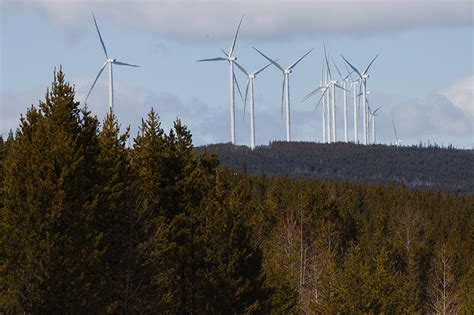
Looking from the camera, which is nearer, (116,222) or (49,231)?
(49,231)

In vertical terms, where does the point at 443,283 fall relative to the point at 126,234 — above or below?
below

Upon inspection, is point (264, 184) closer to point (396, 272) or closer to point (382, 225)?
point (382, 225)

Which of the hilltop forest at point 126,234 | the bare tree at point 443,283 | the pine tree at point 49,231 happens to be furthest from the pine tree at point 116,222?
the bare tree at point 443,283

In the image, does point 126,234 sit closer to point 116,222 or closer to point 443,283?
point 116,222

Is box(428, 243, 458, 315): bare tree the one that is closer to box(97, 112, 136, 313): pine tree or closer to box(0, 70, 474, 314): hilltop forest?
box(0, 70, 474, 314): hilltop forest

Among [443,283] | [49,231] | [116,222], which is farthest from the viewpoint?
[443,283]

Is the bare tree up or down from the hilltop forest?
down

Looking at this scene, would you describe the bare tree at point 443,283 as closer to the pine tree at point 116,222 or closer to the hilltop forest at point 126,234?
the hilltop forest at point 126,234

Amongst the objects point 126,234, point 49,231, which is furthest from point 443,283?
point 49,231

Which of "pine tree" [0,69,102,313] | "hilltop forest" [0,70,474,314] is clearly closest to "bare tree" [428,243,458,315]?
"hilltop forest" [0,70,474,314]

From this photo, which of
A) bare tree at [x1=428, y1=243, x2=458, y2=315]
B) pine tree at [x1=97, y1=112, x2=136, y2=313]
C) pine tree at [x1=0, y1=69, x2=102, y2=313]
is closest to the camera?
pine tree at [x1=0, y1=69, x2=102, y2=313]

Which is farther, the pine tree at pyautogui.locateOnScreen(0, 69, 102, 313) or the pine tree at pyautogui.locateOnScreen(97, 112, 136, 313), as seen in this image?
the pine tree at pyautogui.locateOnScreen(97, 112, 136, 313)

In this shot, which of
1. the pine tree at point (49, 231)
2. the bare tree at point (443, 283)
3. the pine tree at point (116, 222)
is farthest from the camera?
the bare tree at point (443, 283)

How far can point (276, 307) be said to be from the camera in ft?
235
